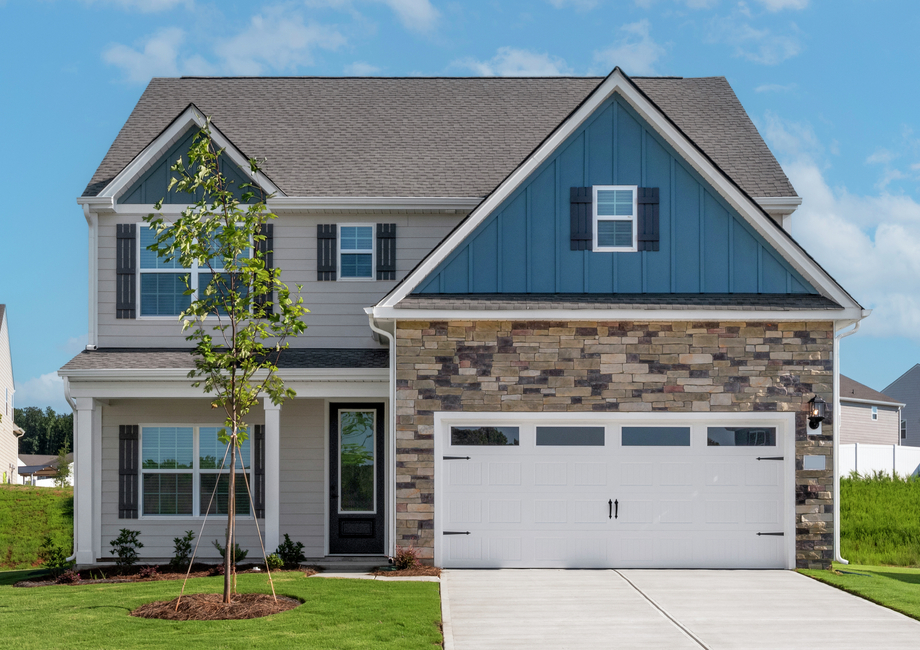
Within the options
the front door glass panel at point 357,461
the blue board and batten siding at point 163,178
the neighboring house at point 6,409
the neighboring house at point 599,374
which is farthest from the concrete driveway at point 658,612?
the neighboring house at point 6,409

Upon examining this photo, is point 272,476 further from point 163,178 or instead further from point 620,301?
point 620,301

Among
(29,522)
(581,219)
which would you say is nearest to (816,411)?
(581,219)

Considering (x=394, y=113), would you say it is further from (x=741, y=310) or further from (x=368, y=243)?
(x=741, y=310)

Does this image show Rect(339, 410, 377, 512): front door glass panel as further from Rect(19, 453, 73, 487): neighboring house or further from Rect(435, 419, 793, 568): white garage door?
Rect(19, 453, 73, 487): neighboring house

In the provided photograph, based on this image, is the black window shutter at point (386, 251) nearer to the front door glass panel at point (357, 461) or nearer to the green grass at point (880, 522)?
the front door glass panel at point (357, 461)

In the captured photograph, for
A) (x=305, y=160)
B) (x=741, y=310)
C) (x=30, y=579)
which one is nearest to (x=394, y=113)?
(x=305, y=160)

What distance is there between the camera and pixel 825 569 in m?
12.4

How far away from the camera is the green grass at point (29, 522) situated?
792 inches

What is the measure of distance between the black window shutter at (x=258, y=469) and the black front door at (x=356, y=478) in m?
1.09

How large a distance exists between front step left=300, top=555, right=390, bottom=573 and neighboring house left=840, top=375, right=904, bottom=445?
110 feet

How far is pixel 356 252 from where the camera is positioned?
15.3m

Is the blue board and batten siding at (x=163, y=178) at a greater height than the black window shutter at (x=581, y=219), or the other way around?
the blue board and batten siding at (x=163, y=178)

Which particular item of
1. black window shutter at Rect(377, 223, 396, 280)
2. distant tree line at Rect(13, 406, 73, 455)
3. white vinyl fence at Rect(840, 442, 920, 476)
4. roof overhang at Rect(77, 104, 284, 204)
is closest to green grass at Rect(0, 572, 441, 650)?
black window shutter at Rect(377, 223, 396, 280)

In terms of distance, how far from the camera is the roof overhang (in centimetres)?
1459
